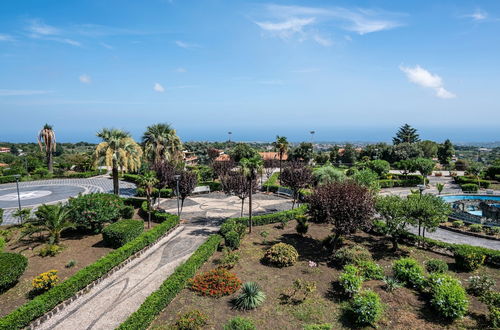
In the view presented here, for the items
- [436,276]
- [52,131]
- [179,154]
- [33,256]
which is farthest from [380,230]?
[52,131]

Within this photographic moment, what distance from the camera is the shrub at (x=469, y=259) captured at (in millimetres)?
18247

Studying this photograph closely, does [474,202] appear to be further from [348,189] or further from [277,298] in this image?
[277,298]

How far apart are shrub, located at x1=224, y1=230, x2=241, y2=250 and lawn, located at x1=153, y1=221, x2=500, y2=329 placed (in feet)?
3.30

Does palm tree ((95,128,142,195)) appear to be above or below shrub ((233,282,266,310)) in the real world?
above

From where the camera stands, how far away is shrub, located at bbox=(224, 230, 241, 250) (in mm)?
21391

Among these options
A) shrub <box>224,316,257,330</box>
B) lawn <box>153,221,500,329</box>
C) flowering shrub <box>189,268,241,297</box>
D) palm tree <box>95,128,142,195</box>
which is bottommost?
lawn <box>153,221,500,329</box>

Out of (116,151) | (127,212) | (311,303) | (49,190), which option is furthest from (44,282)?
(49,190)

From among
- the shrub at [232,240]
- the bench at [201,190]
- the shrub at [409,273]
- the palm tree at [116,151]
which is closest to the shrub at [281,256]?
the shrub at [232,240]

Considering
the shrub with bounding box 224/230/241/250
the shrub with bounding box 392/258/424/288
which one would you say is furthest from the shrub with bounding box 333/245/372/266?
the shrub with bounding box 224/230/241/250

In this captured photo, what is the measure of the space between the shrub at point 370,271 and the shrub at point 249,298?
6666 mm

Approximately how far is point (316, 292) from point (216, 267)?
6612mm

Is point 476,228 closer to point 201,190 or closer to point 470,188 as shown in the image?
point 470,188

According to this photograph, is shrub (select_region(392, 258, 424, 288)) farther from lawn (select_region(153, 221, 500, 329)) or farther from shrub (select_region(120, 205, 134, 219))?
shrub (select_region(120, 205, 134, 219))

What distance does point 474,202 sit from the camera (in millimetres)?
41312
